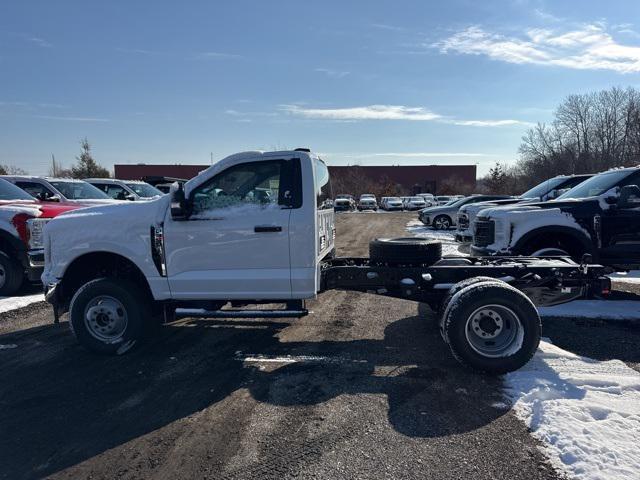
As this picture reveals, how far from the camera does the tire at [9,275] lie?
797cm

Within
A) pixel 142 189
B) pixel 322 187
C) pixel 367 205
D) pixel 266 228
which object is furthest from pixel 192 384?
pixel 367 205

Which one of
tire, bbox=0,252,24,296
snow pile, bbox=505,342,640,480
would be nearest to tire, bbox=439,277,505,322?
snow pile, bbox=505,342,640,480

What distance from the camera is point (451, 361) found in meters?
4.83

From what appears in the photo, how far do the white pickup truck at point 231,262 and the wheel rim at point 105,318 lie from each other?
12mm

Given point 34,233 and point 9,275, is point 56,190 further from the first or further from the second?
point 9,275

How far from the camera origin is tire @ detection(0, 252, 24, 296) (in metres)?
7.97

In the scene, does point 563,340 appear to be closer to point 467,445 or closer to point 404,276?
point 404,276

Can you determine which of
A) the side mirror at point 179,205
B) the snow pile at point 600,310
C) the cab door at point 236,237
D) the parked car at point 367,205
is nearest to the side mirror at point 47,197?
the cab door at point 236,237

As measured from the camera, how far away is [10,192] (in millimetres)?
9258

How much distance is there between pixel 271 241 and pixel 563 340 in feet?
12.4

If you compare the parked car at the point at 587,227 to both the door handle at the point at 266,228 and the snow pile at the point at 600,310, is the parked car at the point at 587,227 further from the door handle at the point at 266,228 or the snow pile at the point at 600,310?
the door handle at the point at 266,228

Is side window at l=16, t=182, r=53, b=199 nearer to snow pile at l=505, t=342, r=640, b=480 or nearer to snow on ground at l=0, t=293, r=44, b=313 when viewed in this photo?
snow on ground at l=0, t=293, r=44, b=313

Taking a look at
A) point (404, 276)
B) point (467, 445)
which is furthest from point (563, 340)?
point (467, 445)

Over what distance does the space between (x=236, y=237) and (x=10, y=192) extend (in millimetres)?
7144
